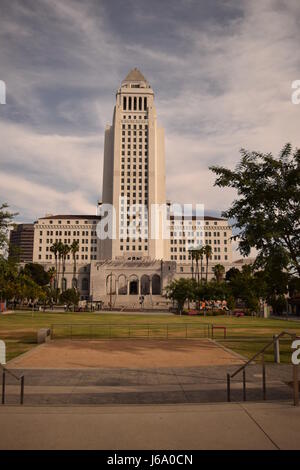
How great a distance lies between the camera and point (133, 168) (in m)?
141

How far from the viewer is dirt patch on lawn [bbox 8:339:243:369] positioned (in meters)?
18.6

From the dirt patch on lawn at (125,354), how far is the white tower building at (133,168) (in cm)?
10668

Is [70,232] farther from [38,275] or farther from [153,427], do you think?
[153,427]

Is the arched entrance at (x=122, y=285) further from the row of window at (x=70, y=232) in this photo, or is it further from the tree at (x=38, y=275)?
the row of window at (x=70, y=232)

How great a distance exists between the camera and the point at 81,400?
1168 centimetres

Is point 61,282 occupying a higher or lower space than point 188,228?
lower

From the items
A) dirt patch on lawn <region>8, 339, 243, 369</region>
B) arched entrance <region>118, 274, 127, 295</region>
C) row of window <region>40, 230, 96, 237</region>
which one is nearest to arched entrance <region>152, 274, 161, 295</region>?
arched entrance <region>118, 274, 127, 295</region>

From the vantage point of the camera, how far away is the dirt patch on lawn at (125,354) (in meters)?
18.6

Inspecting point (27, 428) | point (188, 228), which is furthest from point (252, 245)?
point (188, 228)

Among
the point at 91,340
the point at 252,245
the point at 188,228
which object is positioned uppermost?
the point at 188,228

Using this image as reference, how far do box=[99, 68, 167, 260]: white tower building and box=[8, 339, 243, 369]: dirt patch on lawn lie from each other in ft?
350

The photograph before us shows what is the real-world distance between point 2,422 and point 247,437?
5.52 meters

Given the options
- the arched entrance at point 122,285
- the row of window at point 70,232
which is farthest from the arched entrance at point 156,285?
the row of window at point 70,232

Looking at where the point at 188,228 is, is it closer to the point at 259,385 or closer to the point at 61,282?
the point at 61,282
